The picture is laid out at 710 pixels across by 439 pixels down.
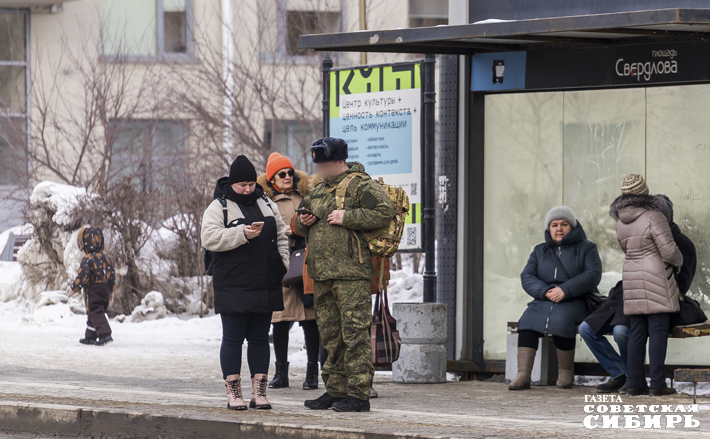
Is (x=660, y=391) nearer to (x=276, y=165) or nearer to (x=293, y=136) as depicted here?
(x=276, y=165)

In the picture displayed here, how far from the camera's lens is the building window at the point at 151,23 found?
84.5 ft

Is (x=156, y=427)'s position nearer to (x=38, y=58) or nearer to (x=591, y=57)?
(x=591, y=57)

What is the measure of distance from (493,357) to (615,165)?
1.98 meters

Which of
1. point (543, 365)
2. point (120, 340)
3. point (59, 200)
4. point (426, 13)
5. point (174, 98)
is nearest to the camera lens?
point (543, 365)

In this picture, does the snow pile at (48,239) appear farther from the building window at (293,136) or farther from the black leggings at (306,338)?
the black leggings at (306,338)

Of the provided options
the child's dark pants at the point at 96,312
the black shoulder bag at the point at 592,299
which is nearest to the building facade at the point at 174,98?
the child's dark pants at the point at 96,312

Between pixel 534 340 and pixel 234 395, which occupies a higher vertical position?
pixel 534 340

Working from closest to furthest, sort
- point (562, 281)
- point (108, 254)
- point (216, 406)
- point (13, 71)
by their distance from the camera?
point (216, 406), point (562, 281), point (108, 254), point (13, 71)

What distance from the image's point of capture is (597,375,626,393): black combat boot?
9258 mm

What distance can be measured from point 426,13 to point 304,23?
211 inches

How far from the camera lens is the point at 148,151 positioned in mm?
20141

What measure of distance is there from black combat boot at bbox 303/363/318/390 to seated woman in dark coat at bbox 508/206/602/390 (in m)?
1.55

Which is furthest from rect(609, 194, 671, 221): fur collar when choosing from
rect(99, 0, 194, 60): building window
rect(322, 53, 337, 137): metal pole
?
rect(99, 0, 194, 60): building window

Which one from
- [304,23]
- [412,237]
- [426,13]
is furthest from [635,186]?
[426,13]
